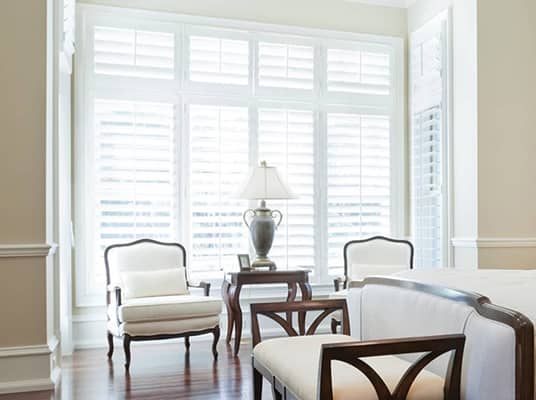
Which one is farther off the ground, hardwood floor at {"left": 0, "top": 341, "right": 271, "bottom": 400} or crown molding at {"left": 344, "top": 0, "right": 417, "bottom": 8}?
crown molding at {"left": 344, "top": 0, "right": 417, "bottom": 8}

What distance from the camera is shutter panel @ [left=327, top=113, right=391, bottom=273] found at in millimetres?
5316

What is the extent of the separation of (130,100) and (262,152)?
131 centimetres

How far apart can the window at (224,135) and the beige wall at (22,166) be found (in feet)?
3.69

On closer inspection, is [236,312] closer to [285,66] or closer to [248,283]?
[248,283]

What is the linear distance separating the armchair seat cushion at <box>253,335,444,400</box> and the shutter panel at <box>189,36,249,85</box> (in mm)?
3170

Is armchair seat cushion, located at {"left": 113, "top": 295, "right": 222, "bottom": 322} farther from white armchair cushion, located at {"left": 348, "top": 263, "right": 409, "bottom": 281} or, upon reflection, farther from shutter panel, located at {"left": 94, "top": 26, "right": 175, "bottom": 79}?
shutter panel, located at {"left": 94, "top": 26, "right": 175, "bottom": 79}

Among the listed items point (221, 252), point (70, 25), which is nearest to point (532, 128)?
point (221, 252)

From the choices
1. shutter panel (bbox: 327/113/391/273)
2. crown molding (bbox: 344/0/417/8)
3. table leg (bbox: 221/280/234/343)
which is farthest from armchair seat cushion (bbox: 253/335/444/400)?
crown molding (bbox: 344/0/417/8)

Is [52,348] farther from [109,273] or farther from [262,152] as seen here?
[262,152]

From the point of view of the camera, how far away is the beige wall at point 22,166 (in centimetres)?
338

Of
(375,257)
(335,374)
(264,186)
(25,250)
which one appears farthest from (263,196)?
(335,374)

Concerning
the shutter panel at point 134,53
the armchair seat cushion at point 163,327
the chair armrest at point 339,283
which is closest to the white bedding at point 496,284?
the chair armrest at point 339,283

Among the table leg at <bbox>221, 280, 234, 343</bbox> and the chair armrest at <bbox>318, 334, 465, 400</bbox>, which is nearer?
the chair armrest at <bbox>318, 334, 465, 400</bbox>

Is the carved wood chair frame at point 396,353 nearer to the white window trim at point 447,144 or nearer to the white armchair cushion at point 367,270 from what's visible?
the white armchair cushion at point 367,270
